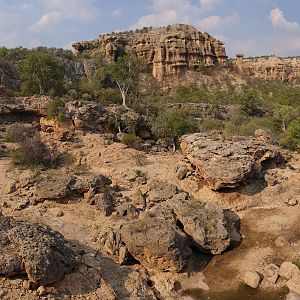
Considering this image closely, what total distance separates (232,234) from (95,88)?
30495 mm

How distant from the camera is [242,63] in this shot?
83438mm

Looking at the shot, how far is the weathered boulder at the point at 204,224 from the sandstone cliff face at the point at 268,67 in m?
68.1

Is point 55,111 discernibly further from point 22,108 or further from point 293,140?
point 293,140

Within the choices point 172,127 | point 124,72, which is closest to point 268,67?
point 124,72

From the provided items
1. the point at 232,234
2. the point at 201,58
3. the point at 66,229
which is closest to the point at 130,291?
the point at 66,229

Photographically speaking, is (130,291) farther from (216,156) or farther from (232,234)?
(216,156)

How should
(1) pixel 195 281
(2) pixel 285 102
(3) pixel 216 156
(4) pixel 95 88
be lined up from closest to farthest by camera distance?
1. (1) pixel 195 281
2. (3) pixel 216 156
3. (4) pixel 95 88
4. (2) pixel 285 102

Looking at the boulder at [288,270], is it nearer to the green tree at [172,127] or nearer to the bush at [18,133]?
the green tree at [172,127]

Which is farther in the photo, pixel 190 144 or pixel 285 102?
pixel 285 102

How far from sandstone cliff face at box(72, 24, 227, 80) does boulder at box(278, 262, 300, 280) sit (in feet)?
193

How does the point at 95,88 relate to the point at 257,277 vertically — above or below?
above

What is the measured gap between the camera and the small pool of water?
1479 cm

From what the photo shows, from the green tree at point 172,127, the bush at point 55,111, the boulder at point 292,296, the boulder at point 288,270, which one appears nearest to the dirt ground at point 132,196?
the boulder at point 288,270

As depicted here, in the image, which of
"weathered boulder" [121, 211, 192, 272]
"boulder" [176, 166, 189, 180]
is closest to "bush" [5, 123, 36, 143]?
"boulder" [176, 166, 189, 180]
